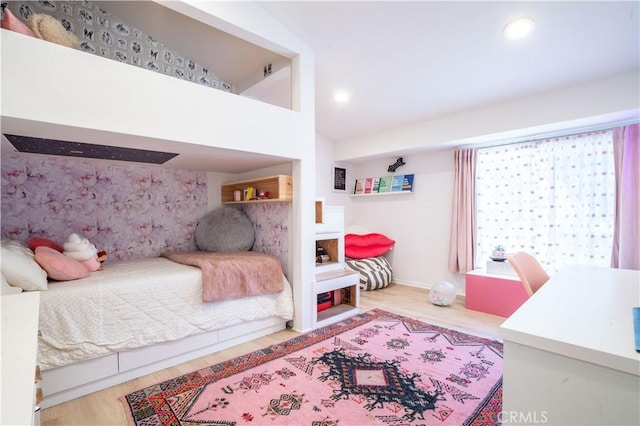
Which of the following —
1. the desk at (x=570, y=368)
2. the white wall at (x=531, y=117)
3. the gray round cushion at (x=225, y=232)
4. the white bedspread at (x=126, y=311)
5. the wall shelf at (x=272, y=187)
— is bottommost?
the white bedspread at (x=126, y=311)

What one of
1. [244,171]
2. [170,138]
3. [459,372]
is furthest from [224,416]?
[244,171]

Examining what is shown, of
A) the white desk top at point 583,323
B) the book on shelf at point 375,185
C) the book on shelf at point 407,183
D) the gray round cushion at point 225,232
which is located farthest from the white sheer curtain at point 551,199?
the gray round cushion at point 225,232

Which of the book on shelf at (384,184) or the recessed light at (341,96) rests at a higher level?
the recessed light at (341,96)

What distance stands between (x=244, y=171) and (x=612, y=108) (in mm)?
3542

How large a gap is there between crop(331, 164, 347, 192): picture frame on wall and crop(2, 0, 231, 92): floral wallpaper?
2295mm

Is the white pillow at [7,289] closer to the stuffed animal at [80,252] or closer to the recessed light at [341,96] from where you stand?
the stuffed animal at [80,252]

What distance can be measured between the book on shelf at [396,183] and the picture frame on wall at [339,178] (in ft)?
2.74

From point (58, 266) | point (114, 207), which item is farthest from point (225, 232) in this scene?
point (58, 266)

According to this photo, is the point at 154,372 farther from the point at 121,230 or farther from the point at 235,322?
the point at 121,230

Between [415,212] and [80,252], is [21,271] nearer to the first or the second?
[80,252]

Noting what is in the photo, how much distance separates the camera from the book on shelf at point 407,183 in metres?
4.32

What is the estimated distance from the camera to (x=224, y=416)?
1611 mm

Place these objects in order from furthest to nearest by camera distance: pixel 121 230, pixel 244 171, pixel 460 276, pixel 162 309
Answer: pixel 460 276, pixel 244 171, pixel 121 230, pixel 162 309

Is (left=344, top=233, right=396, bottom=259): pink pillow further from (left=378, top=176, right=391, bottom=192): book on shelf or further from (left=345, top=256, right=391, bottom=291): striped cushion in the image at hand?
(left=378, top=176, right=391, bottom=192): book on shelf
